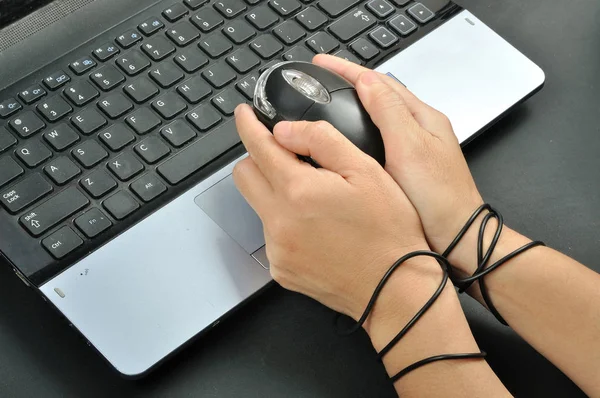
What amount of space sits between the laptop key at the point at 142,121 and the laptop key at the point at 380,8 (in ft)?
0.80

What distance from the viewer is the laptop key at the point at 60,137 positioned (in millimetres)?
655

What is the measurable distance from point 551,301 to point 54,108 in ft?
1.44

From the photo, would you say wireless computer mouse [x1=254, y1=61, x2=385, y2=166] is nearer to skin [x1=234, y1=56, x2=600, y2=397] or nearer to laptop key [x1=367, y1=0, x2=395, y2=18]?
skin [x1=234, y1=56, x2=600, y2=397]

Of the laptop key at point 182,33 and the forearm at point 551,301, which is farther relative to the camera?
the laptop key at point 182,33

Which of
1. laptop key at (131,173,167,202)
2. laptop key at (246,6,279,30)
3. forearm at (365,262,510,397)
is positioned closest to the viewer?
forearm at (365,262,510,397)

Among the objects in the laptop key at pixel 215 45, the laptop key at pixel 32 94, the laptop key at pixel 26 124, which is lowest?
the laptop key at pixel 215 45

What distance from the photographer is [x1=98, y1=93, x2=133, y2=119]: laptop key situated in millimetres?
677

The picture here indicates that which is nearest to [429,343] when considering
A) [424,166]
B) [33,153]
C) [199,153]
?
[424,166]

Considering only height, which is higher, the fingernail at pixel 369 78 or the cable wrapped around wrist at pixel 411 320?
the fingernail at pixel 369 78

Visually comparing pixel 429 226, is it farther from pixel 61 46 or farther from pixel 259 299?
pixel 61 46

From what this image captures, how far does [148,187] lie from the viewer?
2.12ft

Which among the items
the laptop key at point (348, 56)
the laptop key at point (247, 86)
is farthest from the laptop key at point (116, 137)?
the laptop key at point (348, 56)

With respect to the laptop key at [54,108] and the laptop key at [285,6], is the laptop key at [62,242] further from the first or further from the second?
the laptop key at [285,6]

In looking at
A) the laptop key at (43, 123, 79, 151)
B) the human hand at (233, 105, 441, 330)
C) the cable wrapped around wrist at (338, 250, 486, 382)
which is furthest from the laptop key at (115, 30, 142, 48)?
the cable wrapped around wrist at (338, 250, 486, 382)
